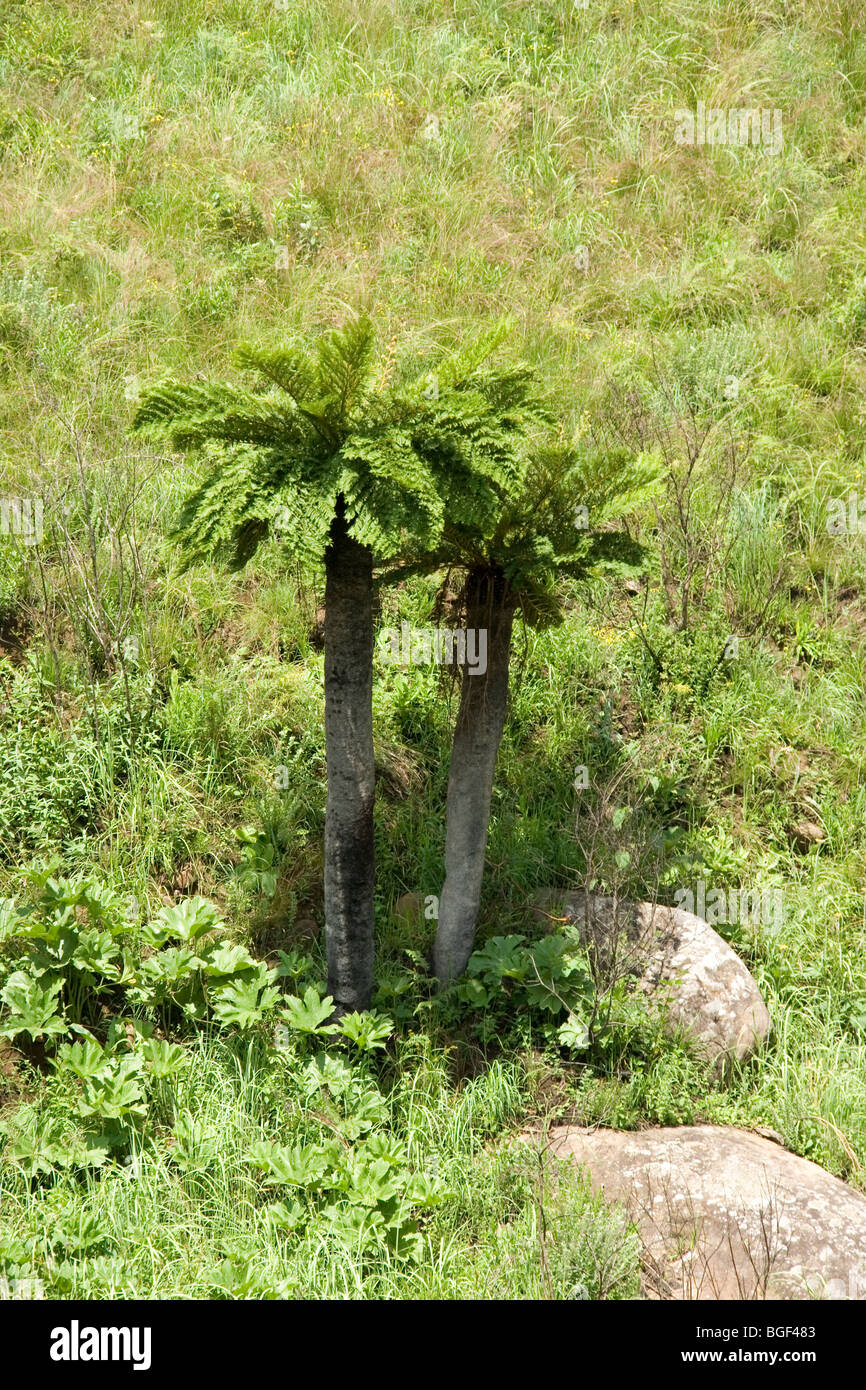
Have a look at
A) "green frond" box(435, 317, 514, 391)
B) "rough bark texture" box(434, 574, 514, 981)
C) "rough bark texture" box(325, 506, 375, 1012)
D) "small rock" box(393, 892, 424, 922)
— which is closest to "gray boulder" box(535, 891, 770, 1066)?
"rough bark texture" box(434, 574, 514, 981)

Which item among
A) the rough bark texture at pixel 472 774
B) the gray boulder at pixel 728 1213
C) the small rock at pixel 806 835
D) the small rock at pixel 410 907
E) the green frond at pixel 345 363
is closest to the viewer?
the green frond at pixel 345 363

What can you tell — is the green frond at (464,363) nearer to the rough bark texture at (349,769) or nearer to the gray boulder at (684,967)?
the rough bark texture at (349,769)

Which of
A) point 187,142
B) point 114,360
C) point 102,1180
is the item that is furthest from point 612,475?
point 187,142

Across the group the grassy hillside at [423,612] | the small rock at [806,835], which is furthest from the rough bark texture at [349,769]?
the small rock at [806,835]

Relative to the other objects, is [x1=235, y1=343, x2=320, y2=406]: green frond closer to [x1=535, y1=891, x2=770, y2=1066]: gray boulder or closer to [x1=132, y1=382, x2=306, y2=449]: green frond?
[x1=132, y1=382, x2=306, y2=449]: green frond

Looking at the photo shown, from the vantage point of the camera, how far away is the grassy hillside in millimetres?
4688

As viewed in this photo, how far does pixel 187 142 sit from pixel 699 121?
163 inches

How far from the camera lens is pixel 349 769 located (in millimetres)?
4906

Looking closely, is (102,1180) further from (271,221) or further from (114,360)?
(271,221)

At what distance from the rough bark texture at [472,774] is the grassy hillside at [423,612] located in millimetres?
243

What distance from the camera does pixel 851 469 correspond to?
767 cm

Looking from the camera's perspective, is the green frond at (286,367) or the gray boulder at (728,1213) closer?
the green frond at (286,367)

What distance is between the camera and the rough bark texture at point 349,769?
15.4 feet

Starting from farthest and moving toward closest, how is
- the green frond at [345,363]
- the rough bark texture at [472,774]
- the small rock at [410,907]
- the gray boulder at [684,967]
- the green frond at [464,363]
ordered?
the small rock at [410,907], the gray boulder at [684,967], the rough bark texture at [472,774], the green frond at [464,363], the green frond at [345,363]
